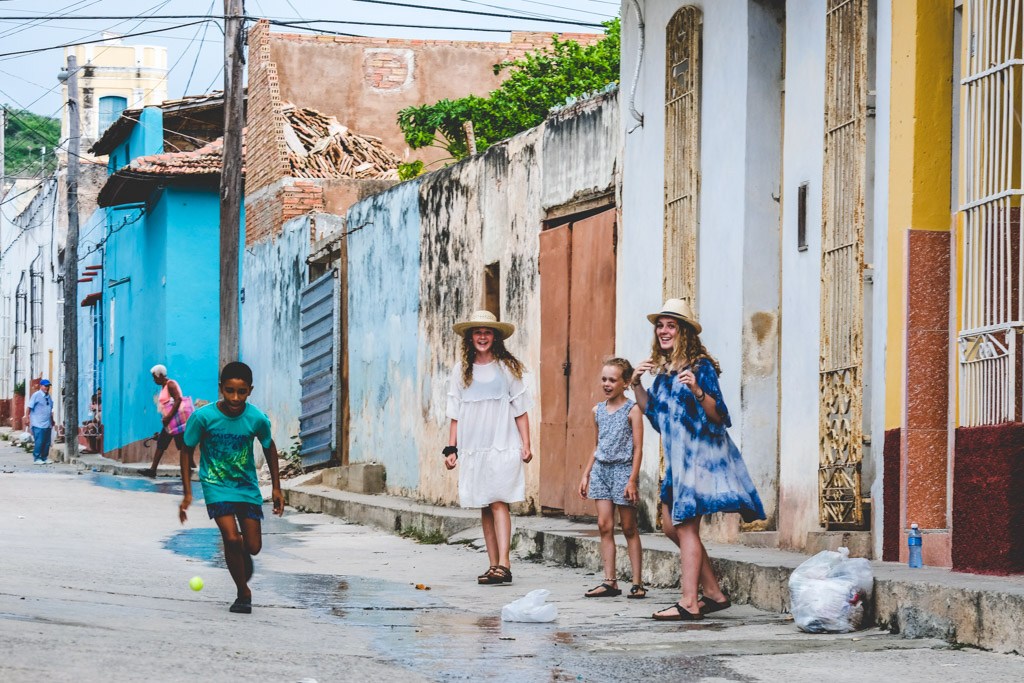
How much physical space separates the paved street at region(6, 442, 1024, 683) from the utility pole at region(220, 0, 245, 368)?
8166 millimetres

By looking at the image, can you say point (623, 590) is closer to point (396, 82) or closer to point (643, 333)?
point (643, 333)

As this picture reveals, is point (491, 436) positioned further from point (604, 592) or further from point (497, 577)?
point (604, 592)

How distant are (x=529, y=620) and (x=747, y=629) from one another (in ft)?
3.65

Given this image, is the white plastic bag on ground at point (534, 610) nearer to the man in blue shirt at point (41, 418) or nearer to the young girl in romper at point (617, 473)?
the young girl in romper at point (617, 473)

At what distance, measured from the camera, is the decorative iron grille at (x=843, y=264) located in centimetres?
909

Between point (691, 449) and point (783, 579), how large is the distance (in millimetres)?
832

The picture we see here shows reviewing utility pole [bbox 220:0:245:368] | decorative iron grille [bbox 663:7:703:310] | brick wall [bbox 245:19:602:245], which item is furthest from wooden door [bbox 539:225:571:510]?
brick wall [bbox 245:19:602:245]

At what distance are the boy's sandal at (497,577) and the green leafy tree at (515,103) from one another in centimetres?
1761

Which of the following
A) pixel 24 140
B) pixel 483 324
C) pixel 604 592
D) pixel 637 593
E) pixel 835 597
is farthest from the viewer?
pixel 24 140

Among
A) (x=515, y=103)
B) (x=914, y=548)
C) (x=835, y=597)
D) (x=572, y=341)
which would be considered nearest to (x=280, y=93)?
(x=515, y=103)

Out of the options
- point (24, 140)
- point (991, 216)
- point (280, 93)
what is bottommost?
point (991, 216)

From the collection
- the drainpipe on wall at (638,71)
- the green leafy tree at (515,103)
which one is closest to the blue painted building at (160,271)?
the green leafy tree at (515,103)

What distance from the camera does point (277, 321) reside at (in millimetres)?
24344

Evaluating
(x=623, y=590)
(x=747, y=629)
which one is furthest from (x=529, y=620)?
(x=623, y=590)
